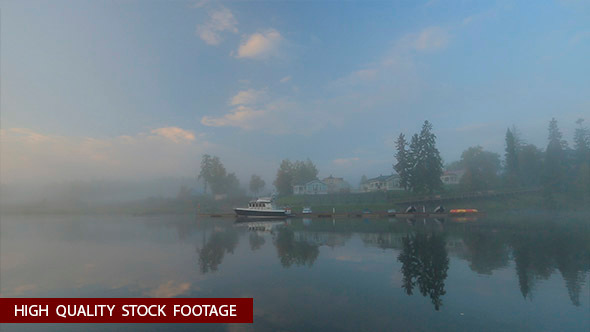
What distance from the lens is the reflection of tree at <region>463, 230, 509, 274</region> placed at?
1384 cm

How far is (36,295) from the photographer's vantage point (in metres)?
11.5

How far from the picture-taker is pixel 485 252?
55.6ft

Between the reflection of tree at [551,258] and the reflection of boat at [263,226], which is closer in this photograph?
the reflection of tree at [551,258]

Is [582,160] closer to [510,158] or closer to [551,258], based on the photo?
[510,158]

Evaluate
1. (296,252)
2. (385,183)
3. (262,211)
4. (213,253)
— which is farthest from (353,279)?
(385,183)

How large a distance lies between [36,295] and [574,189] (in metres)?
78.1

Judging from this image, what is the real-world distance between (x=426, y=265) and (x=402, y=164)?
42.5 metres

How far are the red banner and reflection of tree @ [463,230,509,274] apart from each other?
12.0m

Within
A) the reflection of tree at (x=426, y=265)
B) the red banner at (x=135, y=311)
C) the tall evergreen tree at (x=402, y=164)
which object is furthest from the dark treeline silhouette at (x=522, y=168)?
the red banner at (x=135, y=311)

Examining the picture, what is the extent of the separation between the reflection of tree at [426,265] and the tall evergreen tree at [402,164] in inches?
1257

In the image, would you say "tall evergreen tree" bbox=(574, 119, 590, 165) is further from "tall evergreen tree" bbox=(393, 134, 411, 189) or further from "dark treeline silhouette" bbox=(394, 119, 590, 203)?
"tall evergreen tree" bbox=(393, 134, 411, 189)

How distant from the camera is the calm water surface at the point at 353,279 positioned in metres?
8.16

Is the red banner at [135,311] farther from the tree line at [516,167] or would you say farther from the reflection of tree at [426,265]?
the tree line at [516,167]

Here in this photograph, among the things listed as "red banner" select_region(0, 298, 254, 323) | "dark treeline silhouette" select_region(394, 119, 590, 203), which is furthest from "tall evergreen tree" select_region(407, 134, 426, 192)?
"red banner" select_region(0, 298, 254, 323)
